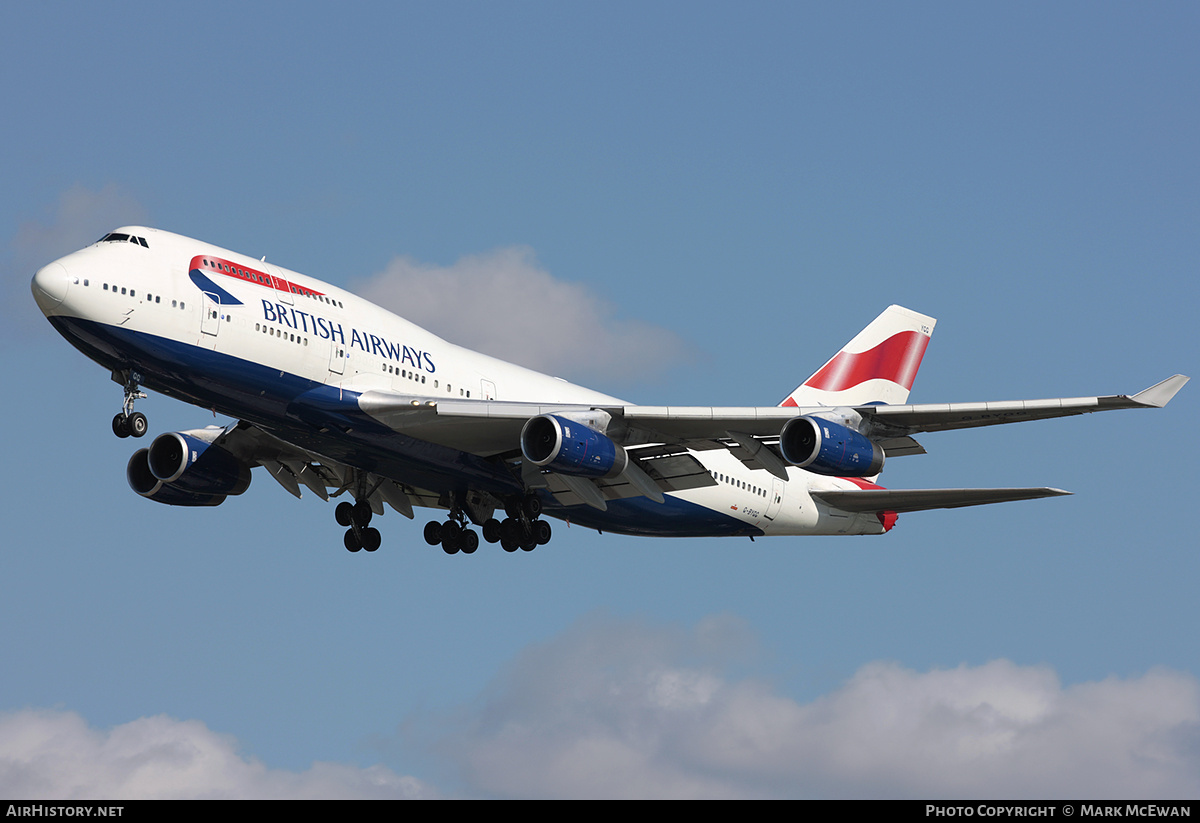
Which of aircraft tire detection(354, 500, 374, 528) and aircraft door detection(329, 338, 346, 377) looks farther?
aircraft tire detection(354, 500, 374, 528)

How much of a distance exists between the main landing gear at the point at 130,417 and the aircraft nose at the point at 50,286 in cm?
243

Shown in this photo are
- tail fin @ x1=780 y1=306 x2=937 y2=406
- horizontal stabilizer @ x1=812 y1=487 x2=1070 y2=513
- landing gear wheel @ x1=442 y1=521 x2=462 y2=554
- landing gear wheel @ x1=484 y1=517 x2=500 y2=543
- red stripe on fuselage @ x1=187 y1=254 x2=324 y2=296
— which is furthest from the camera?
tail fin @ x1=780 y1=306 x2=937 y2=406

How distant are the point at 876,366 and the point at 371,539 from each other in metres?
18.7

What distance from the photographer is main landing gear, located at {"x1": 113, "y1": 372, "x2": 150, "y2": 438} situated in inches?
1230

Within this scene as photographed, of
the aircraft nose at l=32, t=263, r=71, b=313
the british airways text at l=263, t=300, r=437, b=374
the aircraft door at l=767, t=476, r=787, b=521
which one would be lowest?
the aircraft nose at l=32, t=263, r=71, b=313

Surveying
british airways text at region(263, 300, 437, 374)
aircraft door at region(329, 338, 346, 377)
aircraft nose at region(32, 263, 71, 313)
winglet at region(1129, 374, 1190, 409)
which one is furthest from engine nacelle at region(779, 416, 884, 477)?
aircraft nose at region(32, 263, 71, 313)

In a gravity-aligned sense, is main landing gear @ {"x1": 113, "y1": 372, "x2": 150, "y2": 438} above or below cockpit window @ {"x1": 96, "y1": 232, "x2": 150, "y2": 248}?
below

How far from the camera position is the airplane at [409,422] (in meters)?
30.9

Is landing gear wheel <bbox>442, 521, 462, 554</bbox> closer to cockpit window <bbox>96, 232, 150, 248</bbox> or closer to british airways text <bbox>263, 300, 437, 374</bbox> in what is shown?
british airways text <bbox>263, 300, 437, 374</bbox>

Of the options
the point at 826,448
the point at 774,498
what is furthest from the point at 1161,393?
the point at 774,498

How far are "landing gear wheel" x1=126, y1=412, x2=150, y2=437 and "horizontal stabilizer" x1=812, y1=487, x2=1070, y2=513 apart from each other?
68.3 feet

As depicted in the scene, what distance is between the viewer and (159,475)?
39.8 metres

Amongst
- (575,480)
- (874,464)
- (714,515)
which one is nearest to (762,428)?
(874,464)

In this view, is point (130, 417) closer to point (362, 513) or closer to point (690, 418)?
point (362, 513)
